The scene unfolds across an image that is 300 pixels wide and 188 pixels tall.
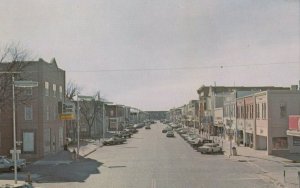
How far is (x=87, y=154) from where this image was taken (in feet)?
194

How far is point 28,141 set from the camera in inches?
2169

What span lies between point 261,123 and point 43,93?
25.5 metres

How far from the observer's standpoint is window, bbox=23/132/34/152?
54.8m

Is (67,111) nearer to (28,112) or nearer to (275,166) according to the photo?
(28,112)

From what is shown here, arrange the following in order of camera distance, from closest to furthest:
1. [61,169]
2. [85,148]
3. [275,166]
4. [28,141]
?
[275,166]
[61,169]
[28,141]
[85,148]

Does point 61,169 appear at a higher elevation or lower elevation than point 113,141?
higher

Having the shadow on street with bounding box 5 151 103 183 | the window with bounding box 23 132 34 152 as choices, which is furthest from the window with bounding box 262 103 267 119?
the window with bounding box 23 132 34 152

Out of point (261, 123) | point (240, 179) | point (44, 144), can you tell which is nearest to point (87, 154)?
point (44, 144)

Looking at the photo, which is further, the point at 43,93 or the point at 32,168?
the point at 43,93

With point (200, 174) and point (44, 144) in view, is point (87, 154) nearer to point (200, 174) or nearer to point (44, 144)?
point (44, 144)

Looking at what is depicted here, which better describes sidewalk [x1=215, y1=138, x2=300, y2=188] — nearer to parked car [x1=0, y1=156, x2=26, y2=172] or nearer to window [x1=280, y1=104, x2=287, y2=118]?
window [x1=280, y1=104, x2=287, y2=118]

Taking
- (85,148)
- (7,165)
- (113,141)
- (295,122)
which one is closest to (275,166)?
(295,122)

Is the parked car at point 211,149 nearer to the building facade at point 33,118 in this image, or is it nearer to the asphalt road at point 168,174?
the asphalt road at point 168,174

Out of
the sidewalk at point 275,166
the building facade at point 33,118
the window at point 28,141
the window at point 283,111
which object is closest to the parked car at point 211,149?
the sidewalk at point 275,166
